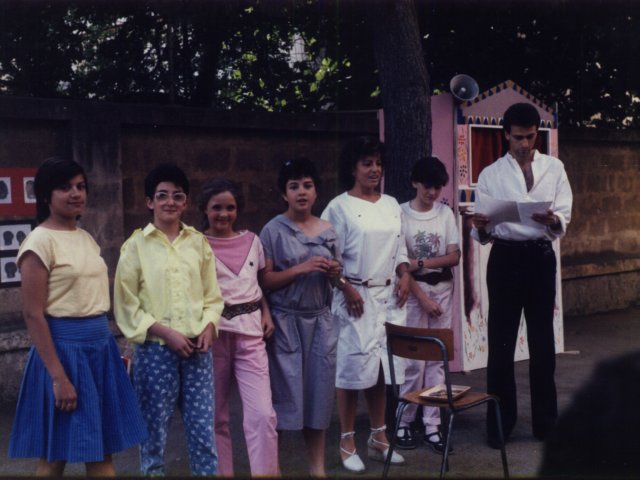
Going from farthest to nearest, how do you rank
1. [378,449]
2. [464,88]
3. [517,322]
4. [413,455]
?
[464,88] < [517,322] < [413,455] < [378,449]

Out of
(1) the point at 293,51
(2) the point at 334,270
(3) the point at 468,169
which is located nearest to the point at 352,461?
(2) the point at 334,270

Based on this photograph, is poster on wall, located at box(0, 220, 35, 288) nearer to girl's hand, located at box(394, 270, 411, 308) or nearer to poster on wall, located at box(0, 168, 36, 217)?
poster on wall, located at box(0, 168, 36, 217)

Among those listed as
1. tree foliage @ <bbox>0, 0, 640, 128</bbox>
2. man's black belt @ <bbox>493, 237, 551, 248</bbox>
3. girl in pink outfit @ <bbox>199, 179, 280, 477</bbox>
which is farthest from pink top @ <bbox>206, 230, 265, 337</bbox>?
tree foliage @ <bbox>0, 0, 640, 128</bbox>

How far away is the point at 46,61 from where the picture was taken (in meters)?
7.84

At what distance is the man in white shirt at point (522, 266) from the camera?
17.2 ft

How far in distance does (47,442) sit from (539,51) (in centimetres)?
772

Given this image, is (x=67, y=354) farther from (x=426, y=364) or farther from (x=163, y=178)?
(x=426, y=364)

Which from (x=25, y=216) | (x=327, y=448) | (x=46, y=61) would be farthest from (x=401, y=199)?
(x=46, y=61)

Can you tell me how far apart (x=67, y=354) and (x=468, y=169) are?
12.7ft

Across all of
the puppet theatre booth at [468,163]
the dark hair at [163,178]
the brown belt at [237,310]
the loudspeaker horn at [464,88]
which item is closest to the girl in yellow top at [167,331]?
the dark hair at [163,178]

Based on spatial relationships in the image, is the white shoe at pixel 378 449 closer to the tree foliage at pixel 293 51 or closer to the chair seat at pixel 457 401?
the chair seat at pixel 457 401

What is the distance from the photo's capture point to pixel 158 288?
392 cm

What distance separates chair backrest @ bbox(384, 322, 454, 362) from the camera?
4.10m

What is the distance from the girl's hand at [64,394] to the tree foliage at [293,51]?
408cm
